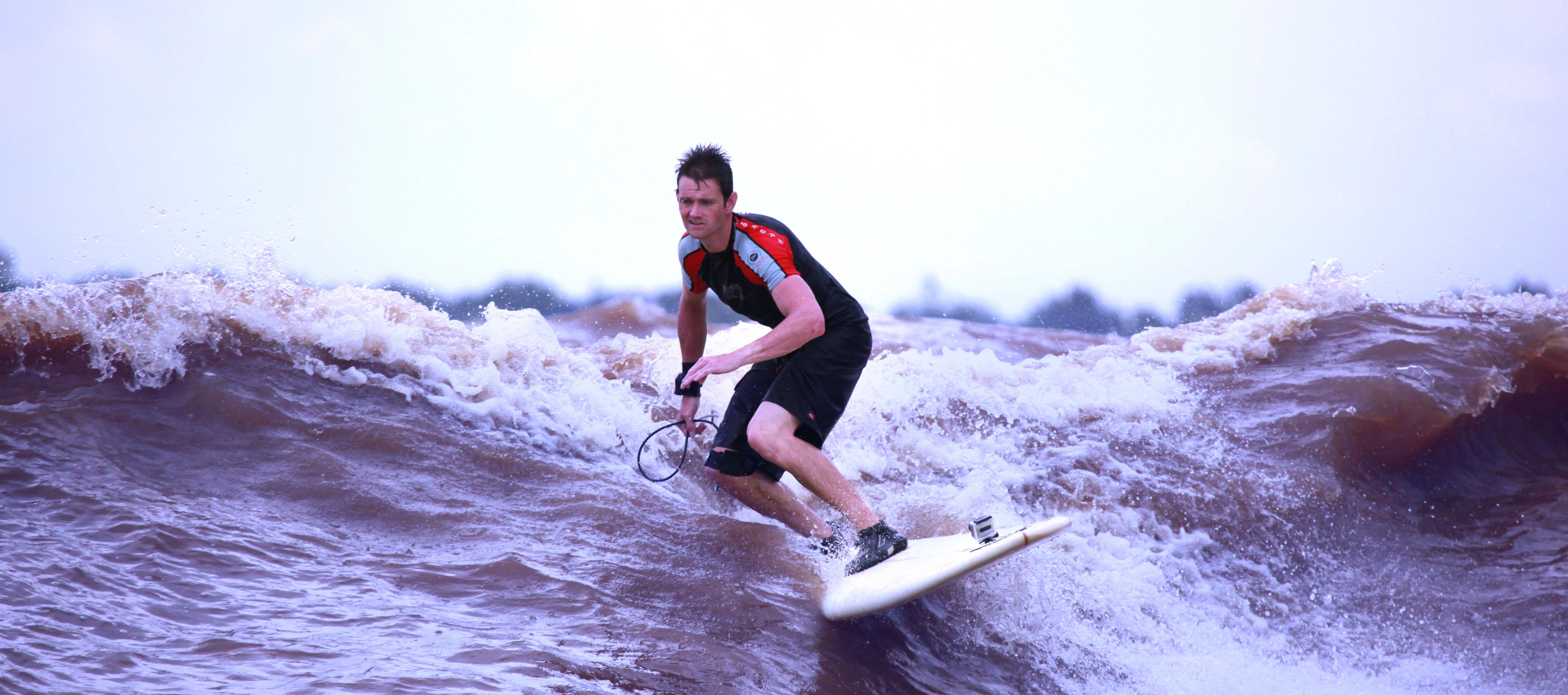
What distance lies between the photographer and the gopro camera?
2.83 m

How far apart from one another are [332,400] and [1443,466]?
264 inches

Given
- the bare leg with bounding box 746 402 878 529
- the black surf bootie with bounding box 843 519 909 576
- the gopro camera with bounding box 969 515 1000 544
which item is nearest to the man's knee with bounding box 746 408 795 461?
the bare leg with bounding box 746 402 878 529

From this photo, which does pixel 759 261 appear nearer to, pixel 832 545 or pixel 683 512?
pixel 832 545

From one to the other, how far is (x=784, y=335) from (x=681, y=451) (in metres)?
2.22

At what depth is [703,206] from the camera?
10.0 ft

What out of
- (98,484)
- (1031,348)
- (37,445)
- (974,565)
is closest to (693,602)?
(974,565)

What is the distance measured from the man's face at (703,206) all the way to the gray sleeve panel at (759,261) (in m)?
0.09

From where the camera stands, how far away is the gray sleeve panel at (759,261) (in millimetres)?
3055

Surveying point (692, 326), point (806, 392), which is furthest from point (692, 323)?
point (806, 392)

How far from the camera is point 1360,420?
5812mm

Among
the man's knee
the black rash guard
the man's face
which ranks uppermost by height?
the man's face

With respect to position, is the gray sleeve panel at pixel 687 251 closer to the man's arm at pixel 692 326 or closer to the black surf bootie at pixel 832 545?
the man's arm at pixel 692 326

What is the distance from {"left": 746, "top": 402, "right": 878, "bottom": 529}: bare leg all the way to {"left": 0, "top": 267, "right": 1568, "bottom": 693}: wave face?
0.40 meters

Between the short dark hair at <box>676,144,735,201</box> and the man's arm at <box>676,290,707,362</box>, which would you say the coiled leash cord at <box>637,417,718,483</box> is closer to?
the man's arm at <box>676,290,707,362</box>
